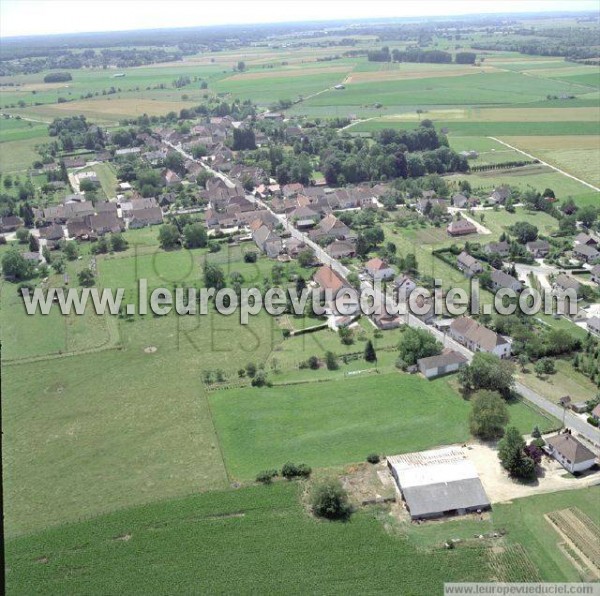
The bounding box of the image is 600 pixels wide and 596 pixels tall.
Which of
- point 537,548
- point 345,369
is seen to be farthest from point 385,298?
point 537,548

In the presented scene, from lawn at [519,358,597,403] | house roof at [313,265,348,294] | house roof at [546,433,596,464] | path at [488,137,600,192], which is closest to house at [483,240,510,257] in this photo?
house roof at [313,265,348,294]

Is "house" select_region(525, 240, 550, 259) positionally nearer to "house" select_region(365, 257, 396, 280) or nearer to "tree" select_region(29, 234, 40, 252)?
"house" select_region(365, 257, 396, 280)

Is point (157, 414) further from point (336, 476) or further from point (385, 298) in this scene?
point (385, 298)

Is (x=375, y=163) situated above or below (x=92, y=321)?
above

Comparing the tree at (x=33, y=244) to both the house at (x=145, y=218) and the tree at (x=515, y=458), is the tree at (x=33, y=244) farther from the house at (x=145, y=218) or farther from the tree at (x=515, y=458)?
the tree at (x=515, y=458)

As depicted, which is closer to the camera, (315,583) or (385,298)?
(315,583)

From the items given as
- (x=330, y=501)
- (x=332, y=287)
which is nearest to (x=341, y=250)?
(x=332, y=287)

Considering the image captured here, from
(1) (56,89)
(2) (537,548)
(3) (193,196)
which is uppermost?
(1) (56,89)
